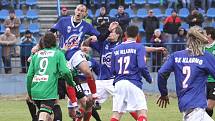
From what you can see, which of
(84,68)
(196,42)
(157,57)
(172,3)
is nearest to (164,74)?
(196,42)

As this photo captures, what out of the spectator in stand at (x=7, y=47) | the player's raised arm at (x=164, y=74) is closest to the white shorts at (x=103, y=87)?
the player's raised arm at (x=164, y=74)

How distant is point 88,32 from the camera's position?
13648 mm

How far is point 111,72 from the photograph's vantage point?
1234cm

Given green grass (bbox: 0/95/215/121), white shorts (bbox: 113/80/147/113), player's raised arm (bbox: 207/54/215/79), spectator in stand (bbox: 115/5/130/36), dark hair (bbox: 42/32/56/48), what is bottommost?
green grass (bbox: 0/95/215/121)

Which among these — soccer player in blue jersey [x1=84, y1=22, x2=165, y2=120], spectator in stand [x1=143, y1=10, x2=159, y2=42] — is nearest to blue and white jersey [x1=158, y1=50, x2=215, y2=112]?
soccer player in blue jersey [x1=84, y1=22, x2=165, y2=120]

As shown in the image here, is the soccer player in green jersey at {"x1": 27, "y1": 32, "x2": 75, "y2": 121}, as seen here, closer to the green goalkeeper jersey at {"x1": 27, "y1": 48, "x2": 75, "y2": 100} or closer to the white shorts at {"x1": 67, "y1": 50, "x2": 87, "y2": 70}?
the green goalkeeper jersey at {"x1": 27, "y1": 48, "x2": 75, "y2": 100}

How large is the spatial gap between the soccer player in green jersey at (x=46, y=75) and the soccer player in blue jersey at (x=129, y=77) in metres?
0.92

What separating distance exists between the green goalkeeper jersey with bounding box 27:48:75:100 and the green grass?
500 cm

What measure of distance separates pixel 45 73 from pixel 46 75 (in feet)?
0.12

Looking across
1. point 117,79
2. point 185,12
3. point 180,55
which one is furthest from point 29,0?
point 180,55

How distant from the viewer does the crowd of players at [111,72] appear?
9398 mm

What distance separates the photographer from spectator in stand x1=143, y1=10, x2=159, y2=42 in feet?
82.0

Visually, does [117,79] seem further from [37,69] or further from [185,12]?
[185,12]

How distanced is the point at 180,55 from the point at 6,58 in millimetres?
13308
